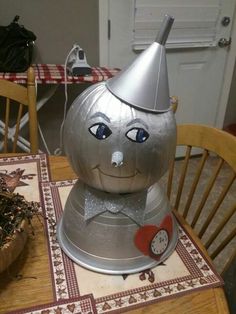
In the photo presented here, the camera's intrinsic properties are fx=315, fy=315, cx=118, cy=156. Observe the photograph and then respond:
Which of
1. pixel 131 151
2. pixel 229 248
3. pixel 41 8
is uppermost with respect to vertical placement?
pixel 41 8

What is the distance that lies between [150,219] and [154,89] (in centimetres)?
27

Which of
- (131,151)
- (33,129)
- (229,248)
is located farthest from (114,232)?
(229,248)

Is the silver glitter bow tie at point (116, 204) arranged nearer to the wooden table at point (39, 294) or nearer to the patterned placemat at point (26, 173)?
the wooden table at point (39, 294)

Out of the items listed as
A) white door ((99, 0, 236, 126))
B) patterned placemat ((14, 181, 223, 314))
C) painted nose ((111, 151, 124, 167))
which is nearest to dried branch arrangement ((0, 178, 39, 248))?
patterned placemat ((14, 181, 223, 314))

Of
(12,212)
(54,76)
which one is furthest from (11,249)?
(54,76)

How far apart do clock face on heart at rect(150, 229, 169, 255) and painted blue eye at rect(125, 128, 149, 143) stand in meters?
0.23

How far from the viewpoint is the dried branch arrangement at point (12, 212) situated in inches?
24.3

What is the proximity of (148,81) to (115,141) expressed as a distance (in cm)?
13

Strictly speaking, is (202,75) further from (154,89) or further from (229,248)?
(154,89)

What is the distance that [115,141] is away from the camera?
570 mm

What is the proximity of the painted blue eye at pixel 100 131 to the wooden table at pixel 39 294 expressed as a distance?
1.05 feet

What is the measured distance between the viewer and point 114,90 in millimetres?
590

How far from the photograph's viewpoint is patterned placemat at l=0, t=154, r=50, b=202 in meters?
0.91

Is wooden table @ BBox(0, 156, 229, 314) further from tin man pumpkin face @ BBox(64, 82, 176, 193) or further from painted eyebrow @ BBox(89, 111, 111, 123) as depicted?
painted eyebrow @ BBox(89, 111, 111, 123)
